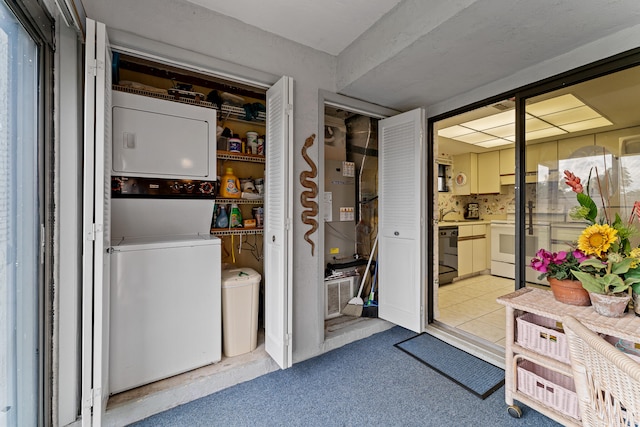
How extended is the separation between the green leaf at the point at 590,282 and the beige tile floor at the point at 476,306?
4.00 ft

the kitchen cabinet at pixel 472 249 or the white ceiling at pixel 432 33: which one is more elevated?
the white ceiling at pixel 432 33

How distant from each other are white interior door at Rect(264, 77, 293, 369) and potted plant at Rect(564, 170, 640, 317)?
5.40ft

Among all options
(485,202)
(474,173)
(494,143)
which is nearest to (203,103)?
(494,143)

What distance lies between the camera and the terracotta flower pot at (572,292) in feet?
4.77

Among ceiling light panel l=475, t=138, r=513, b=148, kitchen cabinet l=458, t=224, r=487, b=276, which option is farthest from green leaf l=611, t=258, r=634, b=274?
ceiling light panel l=475, t=138, r=513, b=148

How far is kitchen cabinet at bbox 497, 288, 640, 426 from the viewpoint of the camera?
4.44ft

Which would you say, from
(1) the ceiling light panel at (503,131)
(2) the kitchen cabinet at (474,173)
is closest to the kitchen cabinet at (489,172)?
(2) the kitchen cabinet at (474,173)

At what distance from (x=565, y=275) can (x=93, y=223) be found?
8.13ft

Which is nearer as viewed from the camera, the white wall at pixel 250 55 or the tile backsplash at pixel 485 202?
the white wall at pixel 250 55

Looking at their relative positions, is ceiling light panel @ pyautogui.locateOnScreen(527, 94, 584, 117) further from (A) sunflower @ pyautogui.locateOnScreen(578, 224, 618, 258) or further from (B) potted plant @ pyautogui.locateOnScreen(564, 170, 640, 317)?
(A) sunflower @ pyautogui.locateOnScreen(578, 224, 618, 258)

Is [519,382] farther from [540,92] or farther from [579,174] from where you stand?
[540,92]

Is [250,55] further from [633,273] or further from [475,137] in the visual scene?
[475,137]

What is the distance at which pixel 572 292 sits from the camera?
1469 mm

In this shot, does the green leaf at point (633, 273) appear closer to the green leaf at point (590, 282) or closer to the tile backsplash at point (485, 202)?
the green leaf at point (590, 282)
